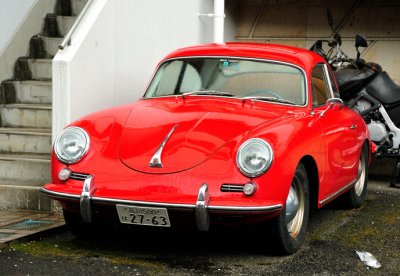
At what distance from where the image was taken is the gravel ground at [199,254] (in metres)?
4.92

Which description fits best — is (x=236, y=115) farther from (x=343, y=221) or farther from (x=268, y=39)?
(x=268, y=39)

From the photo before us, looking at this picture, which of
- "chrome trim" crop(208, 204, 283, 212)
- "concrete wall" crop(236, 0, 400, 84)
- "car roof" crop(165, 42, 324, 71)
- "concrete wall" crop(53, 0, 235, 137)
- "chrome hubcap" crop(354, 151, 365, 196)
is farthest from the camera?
"concrete wall" crop(236, 0, 400, 84)

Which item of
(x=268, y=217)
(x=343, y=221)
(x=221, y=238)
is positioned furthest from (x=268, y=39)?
(x=268, y=217)

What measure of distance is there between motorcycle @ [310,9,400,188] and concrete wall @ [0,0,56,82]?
11.2 feet

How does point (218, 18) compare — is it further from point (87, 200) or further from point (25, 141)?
point (87, 200)

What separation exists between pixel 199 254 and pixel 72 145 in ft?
3.99

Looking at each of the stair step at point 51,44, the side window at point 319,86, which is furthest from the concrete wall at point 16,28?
the side window at point 319,86

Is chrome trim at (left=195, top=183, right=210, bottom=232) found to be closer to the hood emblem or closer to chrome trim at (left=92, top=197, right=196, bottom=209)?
chrome trim at (left=92, top=197, right=196, bottom=209)

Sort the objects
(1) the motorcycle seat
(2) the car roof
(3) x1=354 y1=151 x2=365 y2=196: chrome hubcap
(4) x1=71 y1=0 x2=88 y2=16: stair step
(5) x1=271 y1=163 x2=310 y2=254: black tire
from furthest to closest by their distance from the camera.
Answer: (4) x1=71 y1=0 x2=88 y2=16: stair step
(1) the motorcycle seat
(3) x1=354 y1=151 x2=365 y2=196: chrome hubcap
(2) the car roof
(5) x1=271 y1=163 x2=310 y2=254: black tire

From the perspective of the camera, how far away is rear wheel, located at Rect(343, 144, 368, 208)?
7369 millimetres

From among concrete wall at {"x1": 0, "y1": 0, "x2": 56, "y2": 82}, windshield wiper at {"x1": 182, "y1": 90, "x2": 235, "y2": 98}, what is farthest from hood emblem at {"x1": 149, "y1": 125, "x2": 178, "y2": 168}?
concrete wall at {"x1": 0, "y1": 0, "x2": 56, "y2": 82}

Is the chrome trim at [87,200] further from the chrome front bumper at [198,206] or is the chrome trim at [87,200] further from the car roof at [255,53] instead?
the car roof at [255,53]

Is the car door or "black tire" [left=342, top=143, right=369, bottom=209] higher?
the car door

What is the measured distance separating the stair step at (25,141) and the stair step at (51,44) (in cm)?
149
